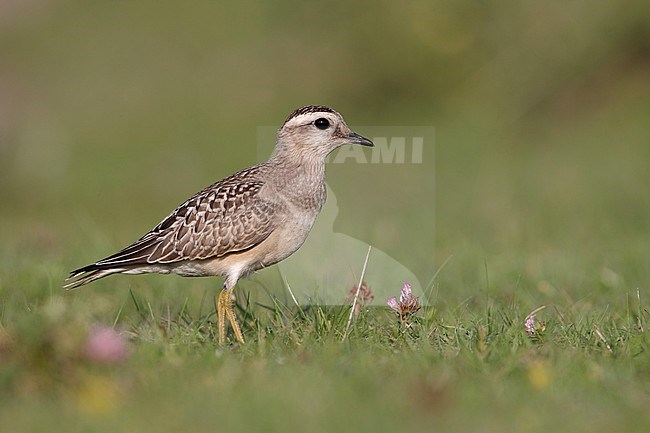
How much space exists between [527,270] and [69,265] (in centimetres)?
396

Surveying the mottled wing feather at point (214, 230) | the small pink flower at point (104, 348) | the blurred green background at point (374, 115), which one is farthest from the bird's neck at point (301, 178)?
the small pink flower at point (104, 348)

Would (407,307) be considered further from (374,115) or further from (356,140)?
(374,115)

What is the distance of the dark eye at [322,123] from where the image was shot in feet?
23.9

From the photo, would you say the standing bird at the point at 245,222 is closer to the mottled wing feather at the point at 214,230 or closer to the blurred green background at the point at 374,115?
the mottled wing feather at the point at 214,230

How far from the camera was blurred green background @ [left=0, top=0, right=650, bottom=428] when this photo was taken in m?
9.42

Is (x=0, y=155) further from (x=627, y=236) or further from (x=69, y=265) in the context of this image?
(x=627, y=236)

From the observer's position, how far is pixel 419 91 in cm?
1744

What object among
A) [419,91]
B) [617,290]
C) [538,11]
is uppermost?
[538,11]

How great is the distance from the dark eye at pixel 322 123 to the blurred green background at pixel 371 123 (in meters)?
1.58

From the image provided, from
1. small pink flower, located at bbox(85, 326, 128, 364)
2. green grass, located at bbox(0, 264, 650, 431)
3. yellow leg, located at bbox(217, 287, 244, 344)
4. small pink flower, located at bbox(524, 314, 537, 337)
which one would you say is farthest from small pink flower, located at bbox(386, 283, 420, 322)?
small pink flower, located at bbox(85, 326, 128, 364)

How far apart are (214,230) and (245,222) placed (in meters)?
0.24

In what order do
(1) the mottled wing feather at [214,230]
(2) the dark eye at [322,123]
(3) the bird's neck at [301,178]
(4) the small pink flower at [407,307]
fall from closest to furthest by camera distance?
1. (4) the small pink flower at [407,307]
2. (1) the mottled wing feather at [214,230]
3. (3) the bird's neck at [301,178]
4. (2) the dark eye at [322,123]

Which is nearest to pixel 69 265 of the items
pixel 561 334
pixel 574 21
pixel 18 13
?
pixel 561 334

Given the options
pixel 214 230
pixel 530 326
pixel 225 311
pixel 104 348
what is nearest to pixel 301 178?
pixel 214 230
